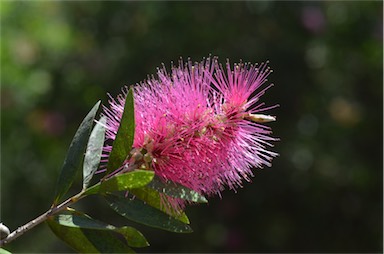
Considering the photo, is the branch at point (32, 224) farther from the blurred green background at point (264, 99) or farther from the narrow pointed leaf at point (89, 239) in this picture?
the blurred green background at point (264, 99)

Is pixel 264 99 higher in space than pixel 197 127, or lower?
higher

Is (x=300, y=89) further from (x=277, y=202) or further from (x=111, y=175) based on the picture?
(x=111, y=175)

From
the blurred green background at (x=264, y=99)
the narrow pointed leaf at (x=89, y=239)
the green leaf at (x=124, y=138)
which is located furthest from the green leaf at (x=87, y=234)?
the blurred green background at (x=264, y=99)

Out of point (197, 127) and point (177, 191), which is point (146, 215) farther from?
point (197, 127)

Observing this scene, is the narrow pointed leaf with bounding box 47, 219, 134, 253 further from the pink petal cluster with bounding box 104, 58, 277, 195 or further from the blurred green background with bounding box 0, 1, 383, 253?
the blurred green background with bounding box 0, 1, 383, 253

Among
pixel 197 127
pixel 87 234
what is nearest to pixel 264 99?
pixel 197 127
